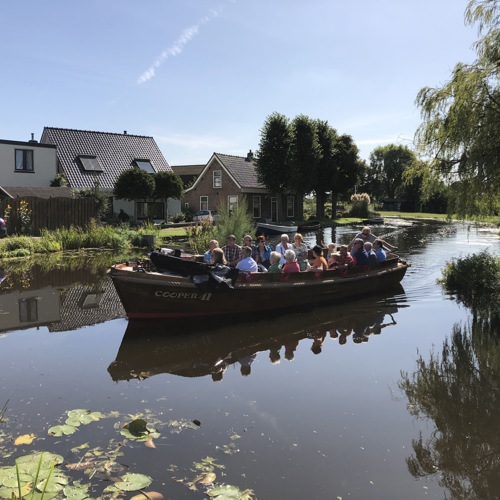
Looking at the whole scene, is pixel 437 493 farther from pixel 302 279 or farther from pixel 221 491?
pixel 302 279

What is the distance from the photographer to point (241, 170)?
132 feet

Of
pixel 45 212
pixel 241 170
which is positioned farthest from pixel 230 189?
pixel 45 212

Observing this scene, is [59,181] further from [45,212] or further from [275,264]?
[275,264]

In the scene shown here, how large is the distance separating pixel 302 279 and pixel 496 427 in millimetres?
5214

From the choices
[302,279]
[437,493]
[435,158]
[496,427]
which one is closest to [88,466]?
[437,493]

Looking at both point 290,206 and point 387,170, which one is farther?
point 387,170

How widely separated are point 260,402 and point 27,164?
27.2 meters

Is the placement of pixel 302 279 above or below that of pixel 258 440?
above

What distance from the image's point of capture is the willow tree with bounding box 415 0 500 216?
35.2ft

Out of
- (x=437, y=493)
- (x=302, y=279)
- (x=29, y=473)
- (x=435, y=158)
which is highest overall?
(x=435, y=158)

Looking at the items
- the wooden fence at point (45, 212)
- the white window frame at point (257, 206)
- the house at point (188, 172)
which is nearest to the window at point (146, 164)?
the white window frame at point (257, 206)

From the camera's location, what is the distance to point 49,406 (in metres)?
5.49

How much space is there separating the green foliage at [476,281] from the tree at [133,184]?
1952 centimetres

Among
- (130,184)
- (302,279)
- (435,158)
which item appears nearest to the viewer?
(302,279)
